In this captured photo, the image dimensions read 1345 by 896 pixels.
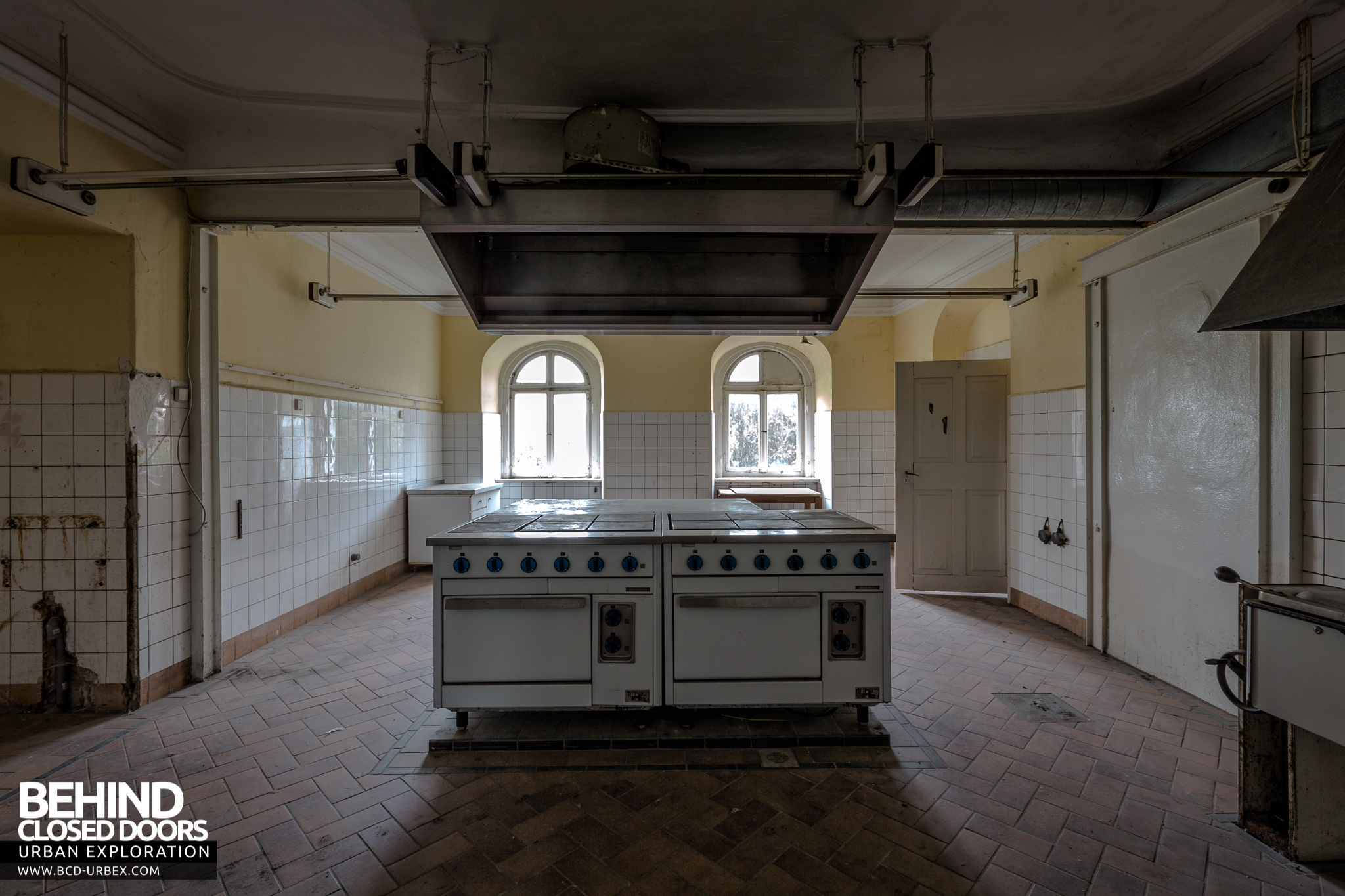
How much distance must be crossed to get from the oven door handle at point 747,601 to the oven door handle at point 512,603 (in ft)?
1.63

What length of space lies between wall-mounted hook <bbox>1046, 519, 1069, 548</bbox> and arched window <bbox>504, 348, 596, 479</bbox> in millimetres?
4790

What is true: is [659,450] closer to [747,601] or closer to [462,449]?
[462,449]

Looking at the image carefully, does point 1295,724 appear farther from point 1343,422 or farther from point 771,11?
point 771,11

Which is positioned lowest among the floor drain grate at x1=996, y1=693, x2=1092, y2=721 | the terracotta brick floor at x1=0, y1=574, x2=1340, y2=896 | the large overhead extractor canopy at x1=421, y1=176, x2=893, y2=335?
the terracotta brick floor at x1=0, y1=574, x2=1340, y2=896

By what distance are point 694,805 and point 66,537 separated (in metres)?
3.33

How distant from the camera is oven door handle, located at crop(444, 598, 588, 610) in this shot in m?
2.54

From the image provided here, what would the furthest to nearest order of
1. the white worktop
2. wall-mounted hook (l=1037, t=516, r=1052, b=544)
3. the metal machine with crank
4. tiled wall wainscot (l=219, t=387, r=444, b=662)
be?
the white worktop < wall-mounted hook (l=1037, t=516, r=1052, b=544) < tiled wall wainscot (l=219, t=387, r=444, b=662) < the metal machine with crank

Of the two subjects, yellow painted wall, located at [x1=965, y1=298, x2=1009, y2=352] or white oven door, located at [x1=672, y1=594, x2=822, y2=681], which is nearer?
white oven door, located at [x1=672, y1=594, x2=822, y2=681]

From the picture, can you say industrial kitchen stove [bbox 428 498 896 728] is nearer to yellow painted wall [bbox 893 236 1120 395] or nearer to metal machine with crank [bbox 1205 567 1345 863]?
metal machine with crank [bbox 1205 567 1345 863]

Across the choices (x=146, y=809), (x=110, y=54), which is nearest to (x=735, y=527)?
(x=146, y=809)

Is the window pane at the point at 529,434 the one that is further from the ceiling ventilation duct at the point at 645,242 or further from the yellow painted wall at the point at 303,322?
the ceiling ventilation duct at the point at 645,242

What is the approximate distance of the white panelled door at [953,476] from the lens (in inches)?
191

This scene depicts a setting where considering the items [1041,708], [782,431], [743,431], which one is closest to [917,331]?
[782,431]

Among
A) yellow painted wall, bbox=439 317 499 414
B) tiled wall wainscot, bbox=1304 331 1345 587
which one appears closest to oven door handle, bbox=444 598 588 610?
tiled wall wainscot, bbox=1304 331 1345 587
